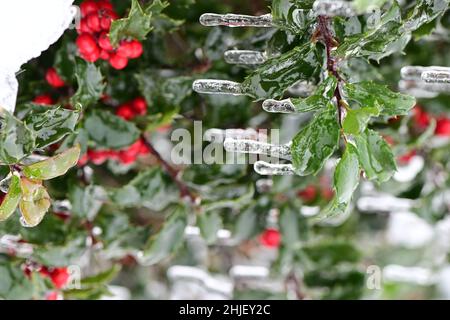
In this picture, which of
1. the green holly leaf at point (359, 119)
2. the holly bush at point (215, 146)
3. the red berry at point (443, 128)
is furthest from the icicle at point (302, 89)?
the red berry at point (443, 128)

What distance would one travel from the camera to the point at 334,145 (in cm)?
62

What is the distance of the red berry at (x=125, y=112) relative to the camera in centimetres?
89

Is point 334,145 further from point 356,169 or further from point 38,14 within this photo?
point 38,14

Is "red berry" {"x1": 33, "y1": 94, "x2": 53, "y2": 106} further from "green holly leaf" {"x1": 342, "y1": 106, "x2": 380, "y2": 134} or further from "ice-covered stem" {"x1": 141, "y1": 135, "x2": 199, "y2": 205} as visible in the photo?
"green holly leaf" {"x1": 342, "y1": 106, "x2": 380, "y2": 134}

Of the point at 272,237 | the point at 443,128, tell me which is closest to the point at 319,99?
the point at 272,237

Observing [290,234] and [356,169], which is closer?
[356,169]

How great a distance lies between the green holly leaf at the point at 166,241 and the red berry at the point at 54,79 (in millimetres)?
227

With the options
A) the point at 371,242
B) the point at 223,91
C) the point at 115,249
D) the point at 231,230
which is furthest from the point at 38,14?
the point at 371,242

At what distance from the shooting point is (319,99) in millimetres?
621

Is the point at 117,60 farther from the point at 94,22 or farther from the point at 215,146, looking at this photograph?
the point at 215,146

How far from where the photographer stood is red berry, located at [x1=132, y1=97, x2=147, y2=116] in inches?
35.1

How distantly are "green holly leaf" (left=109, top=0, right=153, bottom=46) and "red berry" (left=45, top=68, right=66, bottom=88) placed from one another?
5.1 inches

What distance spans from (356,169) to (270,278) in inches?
24.6

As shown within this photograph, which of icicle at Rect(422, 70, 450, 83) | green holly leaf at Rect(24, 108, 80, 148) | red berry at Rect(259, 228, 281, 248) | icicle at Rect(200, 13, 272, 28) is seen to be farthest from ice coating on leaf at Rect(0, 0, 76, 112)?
red berry at Rect(259, 228, 281, 248)
